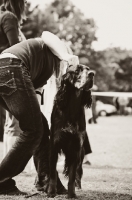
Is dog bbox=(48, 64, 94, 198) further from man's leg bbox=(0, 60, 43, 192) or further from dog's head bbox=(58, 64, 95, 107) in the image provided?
man's leg bbox=(0, 60, 43, 192)

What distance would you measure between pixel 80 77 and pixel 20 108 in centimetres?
58

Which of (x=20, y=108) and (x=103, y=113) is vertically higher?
(x=20, y=108)

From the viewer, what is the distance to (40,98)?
4625 mm

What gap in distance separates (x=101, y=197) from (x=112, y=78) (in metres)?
45.5

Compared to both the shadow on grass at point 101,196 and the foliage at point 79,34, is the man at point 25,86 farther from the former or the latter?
the foliage at point 79,34

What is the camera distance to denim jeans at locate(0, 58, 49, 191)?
10.6 feet

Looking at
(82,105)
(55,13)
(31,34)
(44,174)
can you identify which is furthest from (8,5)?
(55,13)

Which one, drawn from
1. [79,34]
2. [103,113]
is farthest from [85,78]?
[79,34]

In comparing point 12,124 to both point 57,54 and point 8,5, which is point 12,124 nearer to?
point 8,5

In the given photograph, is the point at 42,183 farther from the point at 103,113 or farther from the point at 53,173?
the point at 103,113

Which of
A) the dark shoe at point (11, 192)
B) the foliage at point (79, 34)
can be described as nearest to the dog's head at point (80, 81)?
the dark shoe at point (11, 192)

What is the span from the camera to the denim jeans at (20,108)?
10.6 ft

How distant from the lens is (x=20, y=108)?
322cm

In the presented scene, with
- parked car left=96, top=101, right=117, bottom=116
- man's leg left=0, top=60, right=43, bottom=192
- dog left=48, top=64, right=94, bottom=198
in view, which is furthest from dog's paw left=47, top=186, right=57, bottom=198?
parked car left=96, top=101, right=117, bottom=116
